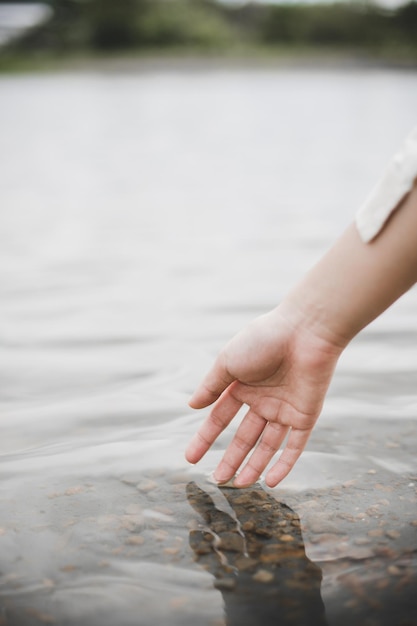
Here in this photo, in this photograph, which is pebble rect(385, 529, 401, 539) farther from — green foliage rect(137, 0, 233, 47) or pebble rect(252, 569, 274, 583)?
green foliage rect(137, 0, 233, 47)

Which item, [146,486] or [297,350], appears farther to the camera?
[146,486]

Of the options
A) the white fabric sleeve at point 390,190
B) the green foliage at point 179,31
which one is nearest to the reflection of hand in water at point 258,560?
the white fabric sleeve at point 390,190

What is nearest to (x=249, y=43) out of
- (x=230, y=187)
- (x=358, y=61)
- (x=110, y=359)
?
(x=358, y=61)

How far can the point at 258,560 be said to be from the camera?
5.82 ft

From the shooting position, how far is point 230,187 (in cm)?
750

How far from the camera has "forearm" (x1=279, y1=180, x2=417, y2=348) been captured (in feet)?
5.59

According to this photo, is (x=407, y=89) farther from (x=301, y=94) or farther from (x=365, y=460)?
(x=365, y=460)

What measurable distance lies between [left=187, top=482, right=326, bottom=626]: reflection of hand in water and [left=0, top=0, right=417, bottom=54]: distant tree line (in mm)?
33214

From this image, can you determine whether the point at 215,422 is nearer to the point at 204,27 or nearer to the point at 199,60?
the point at 199,60

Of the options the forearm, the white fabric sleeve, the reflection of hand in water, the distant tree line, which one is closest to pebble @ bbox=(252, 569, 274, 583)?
the reflection of hand in water

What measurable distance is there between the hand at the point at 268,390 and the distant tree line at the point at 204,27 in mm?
33096

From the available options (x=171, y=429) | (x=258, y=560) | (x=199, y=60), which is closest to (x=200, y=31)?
(x=199, y=60)

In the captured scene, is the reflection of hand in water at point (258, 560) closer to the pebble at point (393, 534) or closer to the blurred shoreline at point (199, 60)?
the pebble at point (393, 534)

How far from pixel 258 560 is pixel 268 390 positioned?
436 millimetres
